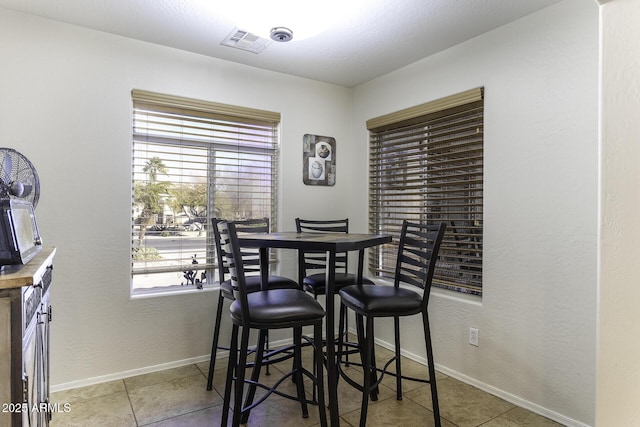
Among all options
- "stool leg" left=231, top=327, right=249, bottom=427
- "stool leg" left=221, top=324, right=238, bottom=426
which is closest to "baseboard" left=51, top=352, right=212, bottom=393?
"stool leg" left=221, top=324, right=238, bottom=426

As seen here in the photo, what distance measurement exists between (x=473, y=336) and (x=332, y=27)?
2.28 metres

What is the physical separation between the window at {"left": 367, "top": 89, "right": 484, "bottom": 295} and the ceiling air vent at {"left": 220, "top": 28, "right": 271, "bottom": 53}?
1.21m

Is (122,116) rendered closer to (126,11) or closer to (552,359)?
(126,11)

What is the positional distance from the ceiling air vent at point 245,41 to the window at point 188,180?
0.48 metres

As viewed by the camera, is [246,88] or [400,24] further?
[246,88]

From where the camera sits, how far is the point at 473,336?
2537mm

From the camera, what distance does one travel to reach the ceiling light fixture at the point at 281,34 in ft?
7.11

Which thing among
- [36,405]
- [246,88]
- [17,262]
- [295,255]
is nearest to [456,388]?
[295,255]

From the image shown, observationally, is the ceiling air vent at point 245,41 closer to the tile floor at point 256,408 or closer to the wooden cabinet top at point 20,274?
the wooden cabinet top at point 20,274

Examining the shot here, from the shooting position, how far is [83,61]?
8.07ft

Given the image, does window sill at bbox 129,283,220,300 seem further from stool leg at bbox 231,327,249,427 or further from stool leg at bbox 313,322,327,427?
stool leg at bbox 313,322,327,427

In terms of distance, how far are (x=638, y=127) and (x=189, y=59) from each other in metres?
2.77

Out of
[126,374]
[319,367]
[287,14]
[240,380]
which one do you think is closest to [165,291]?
[126,374]

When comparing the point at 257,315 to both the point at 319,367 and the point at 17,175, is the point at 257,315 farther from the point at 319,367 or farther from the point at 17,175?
the point at 17,175
